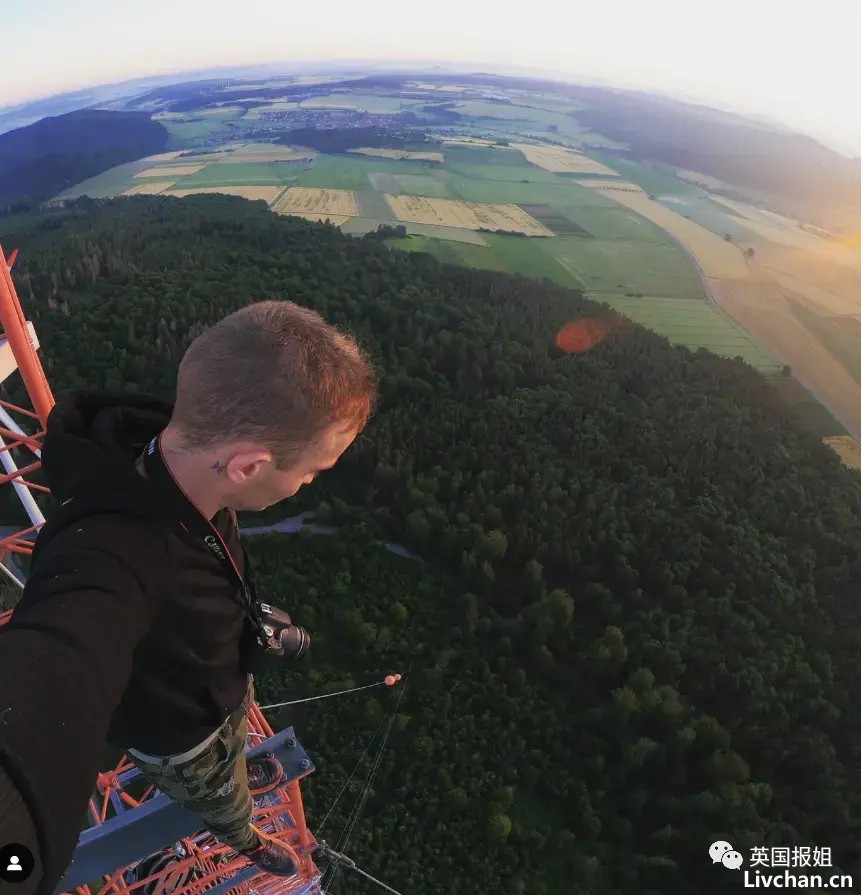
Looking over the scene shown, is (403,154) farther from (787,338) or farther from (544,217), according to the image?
(787,338)

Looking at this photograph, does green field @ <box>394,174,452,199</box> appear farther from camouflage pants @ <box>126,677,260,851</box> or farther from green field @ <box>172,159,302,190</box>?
camouflage pants @ <box>126,677,260,851</box>

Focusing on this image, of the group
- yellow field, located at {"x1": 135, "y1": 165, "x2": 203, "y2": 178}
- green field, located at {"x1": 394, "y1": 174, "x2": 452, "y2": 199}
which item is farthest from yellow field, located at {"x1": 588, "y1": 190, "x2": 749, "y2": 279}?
yellow field, located at {"x1": 135, "y1": 165, "x2": 203, "y2": 178}

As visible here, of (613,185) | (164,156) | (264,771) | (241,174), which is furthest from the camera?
(164,156)

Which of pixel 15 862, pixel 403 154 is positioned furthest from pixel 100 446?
pixel 403 154

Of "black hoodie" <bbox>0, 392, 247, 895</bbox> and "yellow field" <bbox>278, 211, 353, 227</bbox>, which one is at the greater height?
"black hoodie" <bbox>0, 392, 247, 895</bbox>

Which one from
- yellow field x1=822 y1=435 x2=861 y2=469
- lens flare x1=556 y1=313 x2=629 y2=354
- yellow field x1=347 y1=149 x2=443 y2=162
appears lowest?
yellow field x1=822 y1=435 x2=861 y2=469

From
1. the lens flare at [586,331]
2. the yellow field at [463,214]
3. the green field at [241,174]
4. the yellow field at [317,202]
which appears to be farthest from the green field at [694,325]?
the green field at [241,174]
